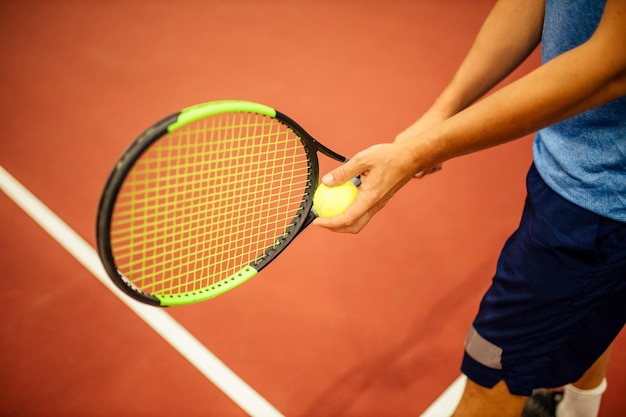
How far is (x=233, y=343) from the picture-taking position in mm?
1586

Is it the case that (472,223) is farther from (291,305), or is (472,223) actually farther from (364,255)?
(291,305)

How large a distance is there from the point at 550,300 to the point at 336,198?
0.46 m

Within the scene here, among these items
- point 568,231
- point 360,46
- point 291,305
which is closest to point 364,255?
point 291,305

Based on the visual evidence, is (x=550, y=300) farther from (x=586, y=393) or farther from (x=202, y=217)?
(x=202, y=217)

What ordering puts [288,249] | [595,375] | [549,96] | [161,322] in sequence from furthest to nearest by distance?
[288,249], [161,322], [595,375], [549,96]

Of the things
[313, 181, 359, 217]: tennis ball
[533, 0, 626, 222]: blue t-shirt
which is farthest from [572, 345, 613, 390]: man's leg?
[313, 181, 359, 217]: tennis ball

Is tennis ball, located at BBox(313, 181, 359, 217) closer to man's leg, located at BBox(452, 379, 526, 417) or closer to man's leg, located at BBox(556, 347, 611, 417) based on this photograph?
man's leg, located at BBox(452, 379, 526, 417)

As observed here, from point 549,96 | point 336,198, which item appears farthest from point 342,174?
point 549,96

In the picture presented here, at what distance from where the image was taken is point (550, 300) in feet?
3.09

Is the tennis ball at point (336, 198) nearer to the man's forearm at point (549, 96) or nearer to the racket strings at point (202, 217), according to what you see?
the racket strings at point (202, 217)

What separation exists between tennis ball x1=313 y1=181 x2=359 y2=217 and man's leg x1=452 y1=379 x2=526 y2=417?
51 cm

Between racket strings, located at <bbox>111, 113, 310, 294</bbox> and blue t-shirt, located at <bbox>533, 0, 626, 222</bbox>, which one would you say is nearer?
blue t-shirt, located at <bbox>533, 0, 626, 222</bbox>

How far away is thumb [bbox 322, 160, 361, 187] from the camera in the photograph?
930 mm

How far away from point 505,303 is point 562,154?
1.02 feet
